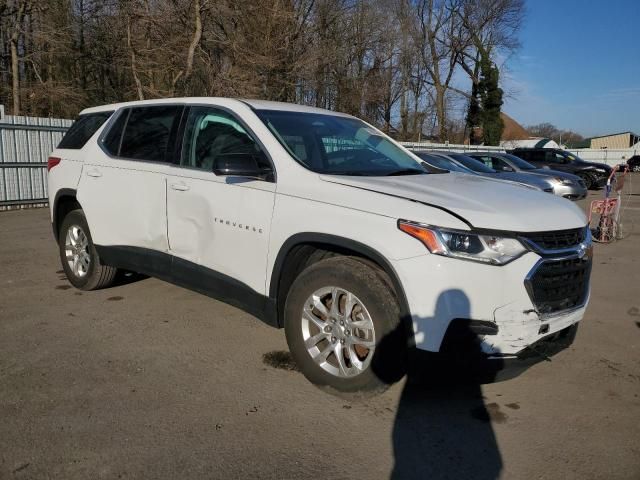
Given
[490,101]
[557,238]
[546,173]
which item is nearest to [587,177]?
[546,173]

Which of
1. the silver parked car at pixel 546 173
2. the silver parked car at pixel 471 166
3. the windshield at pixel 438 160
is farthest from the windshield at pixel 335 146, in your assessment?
the silver parked car at pixel 546 173

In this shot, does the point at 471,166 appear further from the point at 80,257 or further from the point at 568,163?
the point at 568,163

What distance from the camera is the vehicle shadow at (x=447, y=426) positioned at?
8.90ft

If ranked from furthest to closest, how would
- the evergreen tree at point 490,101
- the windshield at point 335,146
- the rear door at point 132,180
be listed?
the evergreen tree at point 490,101 → the rear door at point 132,180 → the windshield at point 335,146

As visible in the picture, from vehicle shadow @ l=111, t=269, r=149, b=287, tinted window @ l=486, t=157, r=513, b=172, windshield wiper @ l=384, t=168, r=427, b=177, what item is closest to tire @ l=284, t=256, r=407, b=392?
windshield wiper @ l=384, t=168, r=427, b=177

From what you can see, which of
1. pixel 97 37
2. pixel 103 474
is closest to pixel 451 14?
pixel 97 37

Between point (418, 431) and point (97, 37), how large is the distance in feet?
81.4

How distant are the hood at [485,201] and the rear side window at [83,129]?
2.99m

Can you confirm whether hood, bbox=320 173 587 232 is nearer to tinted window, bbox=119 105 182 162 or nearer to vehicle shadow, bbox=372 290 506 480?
vehicle shadow, bbox=372 290 506 480

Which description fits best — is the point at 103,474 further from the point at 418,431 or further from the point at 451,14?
the point at 451,14

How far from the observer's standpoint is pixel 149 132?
15.4 feet

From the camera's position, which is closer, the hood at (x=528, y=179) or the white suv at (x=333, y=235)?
A: the white suv at (x=333, y=235)

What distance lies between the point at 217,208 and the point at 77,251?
7.73ft

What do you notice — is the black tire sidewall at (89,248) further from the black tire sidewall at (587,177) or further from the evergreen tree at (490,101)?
the evergreen tree at (490,101)
